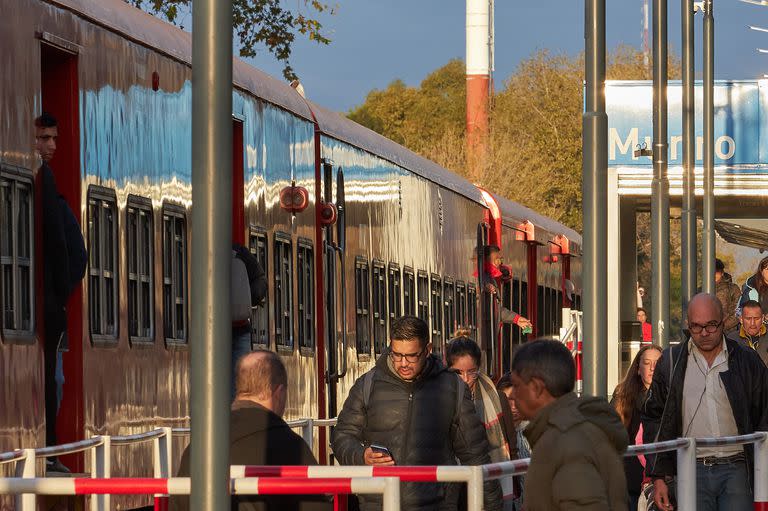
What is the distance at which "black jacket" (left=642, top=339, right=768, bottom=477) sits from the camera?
1022 cm

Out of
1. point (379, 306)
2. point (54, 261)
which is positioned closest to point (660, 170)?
point (379, 306)

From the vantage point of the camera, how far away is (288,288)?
50.4 ft

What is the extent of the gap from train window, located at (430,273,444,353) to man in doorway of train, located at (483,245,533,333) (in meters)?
2.83

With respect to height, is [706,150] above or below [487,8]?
below

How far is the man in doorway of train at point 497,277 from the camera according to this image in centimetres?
2656

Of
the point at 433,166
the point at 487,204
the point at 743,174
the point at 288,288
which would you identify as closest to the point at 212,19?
the point at 288,288

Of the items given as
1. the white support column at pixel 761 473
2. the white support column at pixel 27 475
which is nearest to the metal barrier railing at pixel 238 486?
the white support column at pixel 27 475

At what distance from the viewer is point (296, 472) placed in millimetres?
7039

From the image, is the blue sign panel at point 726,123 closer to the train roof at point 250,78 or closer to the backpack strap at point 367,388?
the train roof at point 250,78

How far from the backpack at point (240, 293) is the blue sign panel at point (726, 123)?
81.5 ft

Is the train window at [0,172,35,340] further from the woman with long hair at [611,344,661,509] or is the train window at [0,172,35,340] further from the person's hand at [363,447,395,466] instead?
the woman with long hair at [611,344,661,509]

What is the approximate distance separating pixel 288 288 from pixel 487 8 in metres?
63.6

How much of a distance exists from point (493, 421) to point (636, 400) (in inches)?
63.4

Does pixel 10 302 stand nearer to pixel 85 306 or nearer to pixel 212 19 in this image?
pixel 85 306
